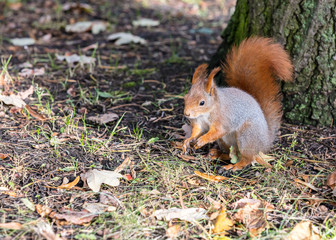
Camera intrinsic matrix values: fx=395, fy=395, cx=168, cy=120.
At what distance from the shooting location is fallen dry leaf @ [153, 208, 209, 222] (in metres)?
1.61

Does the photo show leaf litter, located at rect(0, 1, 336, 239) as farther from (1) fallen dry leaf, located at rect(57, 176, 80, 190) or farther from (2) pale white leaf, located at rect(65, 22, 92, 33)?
(2) pale white leaf, located at rect(65, 22, 92, 33)

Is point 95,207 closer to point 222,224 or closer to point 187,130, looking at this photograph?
point 222,224

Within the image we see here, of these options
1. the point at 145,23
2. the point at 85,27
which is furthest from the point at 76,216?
the point at 145,23

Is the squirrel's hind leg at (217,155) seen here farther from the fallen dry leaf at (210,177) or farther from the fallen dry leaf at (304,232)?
the fallen dry leaf at (304,232)


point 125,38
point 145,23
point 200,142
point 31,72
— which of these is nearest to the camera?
point 200,142

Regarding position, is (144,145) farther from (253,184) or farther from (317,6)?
(317,6)

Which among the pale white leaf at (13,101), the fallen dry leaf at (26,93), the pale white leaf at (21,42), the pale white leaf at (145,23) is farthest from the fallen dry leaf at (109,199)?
the pale white leaf at (145,23)

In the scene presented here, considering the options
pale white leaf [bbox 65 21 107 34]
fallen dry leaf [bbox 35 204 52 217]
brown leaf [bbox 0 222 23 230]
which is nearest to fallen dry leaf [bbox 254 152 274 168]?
fallen dry leaf [bbox 35 204 52 217]

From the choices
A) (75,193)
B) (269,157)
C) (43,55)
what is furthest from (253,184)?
(43,55)

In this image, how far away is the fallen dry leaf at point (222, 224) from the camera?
155 cm

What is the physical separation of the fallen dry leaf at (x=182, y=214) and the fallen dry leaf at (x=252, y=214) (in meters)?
0.15

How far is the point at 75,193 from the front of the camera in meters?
→ 1.75

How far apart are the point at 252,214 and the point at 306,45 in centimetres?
117

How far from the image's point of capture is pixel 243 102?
214cm
